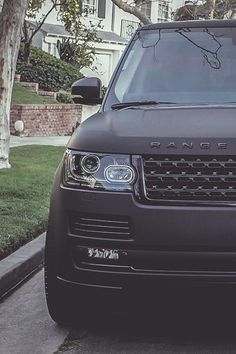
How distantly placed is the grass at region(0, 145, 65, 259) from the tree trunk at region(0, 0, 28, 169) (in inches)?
22.4

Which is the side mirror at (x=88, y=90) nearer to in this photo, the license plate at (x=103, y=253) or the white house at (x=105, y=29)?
the license plate at (x=103, y=253)

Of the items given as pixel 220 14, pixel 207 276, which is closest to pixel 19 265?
pixel 207 276

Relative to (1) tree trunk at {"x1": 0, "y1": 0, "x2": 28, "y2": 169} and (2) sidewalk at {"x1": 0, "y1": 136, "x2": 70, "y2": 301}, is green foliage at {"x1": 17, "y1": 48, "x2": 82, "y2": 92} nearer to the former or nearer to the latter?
(1) tree trunk at {"x1": 0, "y1": 0, "x2": 28, "y2": 169}

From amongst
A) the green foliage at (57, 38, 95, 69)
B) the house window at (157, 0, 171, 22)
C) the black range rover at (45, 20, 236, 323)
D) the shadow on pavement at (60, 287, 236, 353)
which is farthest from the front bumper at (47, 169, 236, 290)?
the house window at (157, 0, 171, 22)

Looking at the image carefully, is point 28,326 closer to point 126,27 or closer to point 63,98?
point 63,98

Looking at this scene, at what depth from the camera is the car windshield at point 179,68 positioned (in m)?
5.38

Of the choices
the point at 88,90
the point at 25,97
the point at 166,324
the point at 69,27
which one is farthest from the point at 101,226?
the point at 69,27

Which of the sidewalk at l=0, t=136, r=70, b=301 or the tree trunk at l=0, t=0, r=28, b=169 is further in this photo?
the tree trunk at l=0, t=0, r=28, b=169

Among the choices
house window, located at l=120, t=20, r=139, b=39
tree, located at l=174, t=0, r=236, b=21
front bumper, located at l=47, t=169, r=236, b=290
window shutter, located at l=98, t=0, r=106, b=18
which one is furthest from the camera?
house window, located at l=120, t=20, r=139, b=39

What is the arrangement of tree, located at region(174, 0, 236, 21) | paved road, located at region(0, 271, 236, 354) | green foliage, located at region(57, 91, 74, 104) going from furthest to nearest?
1. tree, located at region(174, 0, 236, 21)
2. green foliage, located at region(57, 91, 74, 104)
3. paved road, located at region(0, 271, 236, 354)

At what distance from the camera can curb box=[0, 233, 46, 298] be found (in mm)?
5871

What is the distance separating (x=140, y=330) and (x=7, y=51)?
25.2 feet

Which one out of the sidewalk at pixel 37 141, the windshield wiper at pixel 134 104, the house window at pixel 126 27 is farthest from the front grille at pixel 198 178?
the house window at pixel 126 27

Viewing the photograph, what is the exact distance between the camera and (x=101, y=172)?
4.26 metres
